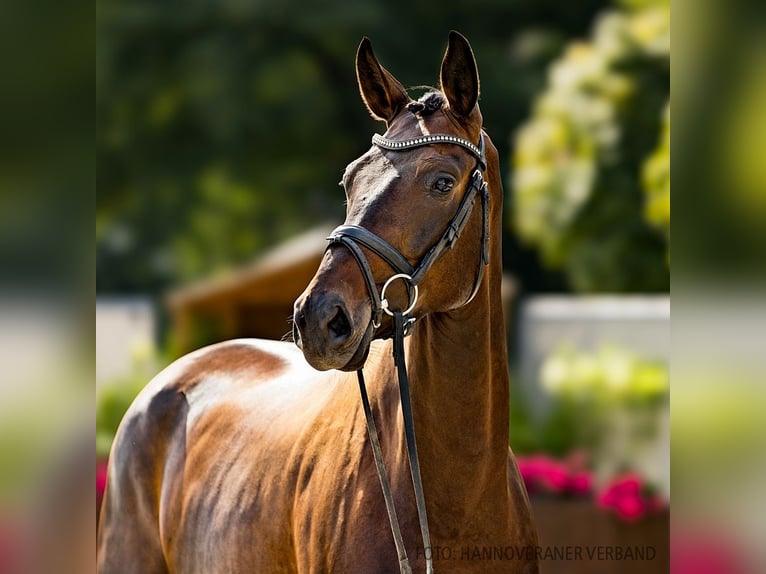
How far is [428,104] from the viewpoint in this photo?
8.10ft

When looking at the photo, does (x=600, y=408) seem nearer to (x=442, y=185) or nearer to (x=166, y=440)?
(x=166, y=440)

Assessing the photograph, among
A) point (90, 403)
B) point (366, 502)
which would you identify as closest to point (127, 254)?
point (366, 502)

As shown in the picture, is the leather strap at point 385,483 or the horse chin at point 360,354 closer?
the horse chin at point 360,354

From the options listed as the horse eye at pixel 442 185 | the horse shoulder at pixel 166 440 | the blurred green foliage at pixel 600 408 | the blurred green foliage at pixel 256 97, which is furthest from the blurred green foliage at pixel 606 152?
the blurred green foliage at pixel 256 97

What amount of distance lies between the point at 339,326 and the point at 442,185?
431mm

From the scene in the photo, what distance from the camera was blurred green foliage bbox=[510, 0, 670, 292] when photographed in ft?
26.9

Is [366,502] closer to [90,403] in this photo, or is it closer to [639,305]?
[90,403]

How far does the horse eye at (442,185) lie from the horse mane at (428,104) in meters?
0.21

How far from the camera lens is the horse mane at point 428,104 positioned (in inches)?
97.0

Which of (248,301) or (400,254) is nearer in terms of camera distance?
(400,254)

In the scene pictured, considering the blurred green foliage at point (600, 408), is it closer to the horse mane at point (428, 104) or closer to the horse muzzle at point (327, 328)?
the horse mane at point (428, 104)

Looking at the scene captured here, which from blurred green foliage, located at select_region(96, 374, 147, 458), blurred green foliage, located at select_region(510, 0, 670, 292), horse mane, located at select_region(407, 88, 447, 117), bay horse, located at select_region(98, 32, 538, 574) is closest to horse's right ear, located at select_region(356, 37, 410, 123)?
bay horse, located at select_region(98, 32, 538, 574)

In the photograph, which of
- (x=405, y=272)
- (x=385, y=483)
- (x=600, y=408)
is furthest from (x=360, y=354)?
(x=600, y=408)

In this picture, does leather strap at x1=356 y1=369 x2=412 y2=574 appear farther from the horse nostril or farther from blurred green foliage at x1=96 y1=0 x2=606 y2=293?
blurred green foliage at x1=96 y1=0 x2=606 y2=293
